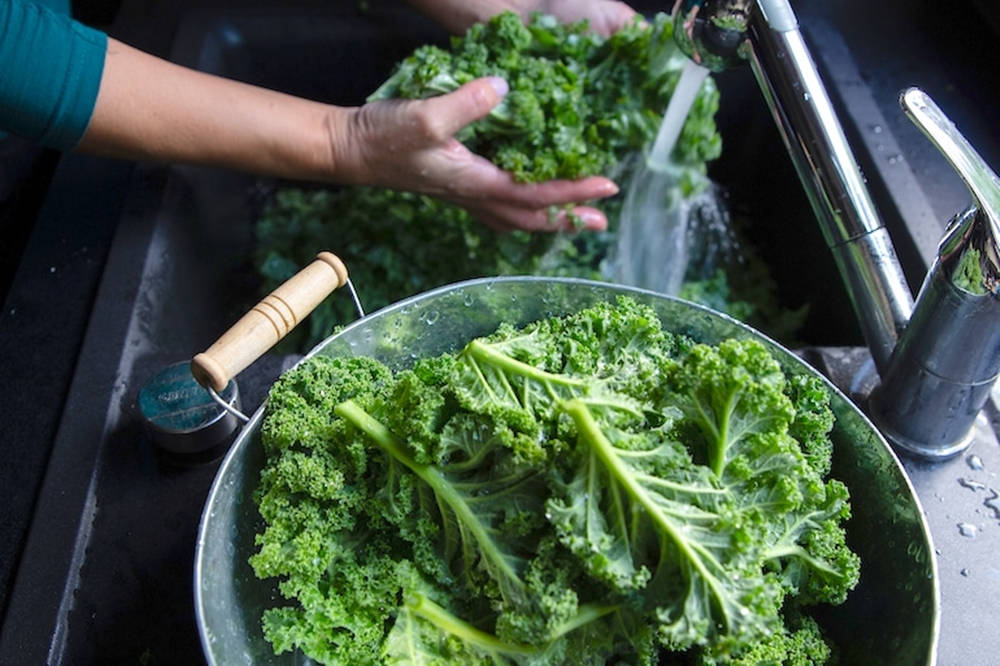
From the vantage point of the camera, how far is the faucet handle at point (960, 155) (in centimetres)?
84

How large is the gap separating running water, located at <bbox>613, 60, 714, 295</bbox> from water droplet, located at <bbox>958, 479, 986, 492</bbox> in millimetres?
743

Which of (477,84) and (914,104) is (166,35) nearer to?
(477,84)

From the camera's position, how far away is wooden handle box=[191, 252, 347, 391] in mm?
815

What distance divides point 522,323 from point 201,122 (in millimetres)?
703

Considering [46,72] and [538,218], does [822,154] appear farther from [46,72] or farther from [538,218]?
[46,72]

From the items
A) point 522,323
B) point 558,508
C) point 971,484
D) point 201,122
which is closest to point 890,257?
point 971,484

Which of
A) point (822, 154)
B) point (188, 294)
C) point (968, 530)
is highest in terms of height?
point (822, 154)

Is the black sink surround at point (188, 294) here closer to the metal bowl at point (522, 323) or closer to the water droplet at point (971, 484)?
the water droplet at point (971, 484)

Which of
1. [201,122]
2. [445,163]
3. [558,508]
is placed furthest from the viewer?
[445,163]

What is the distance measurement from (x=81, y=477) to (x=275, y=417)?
1.52ft

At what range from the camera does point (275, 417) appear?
80cm

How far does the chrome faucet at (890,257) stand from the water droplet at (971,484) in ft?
0.13

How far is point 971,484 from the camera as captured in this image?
108 centimetres

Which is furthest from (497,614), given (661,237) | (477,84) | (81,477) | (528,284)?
(661,237)
